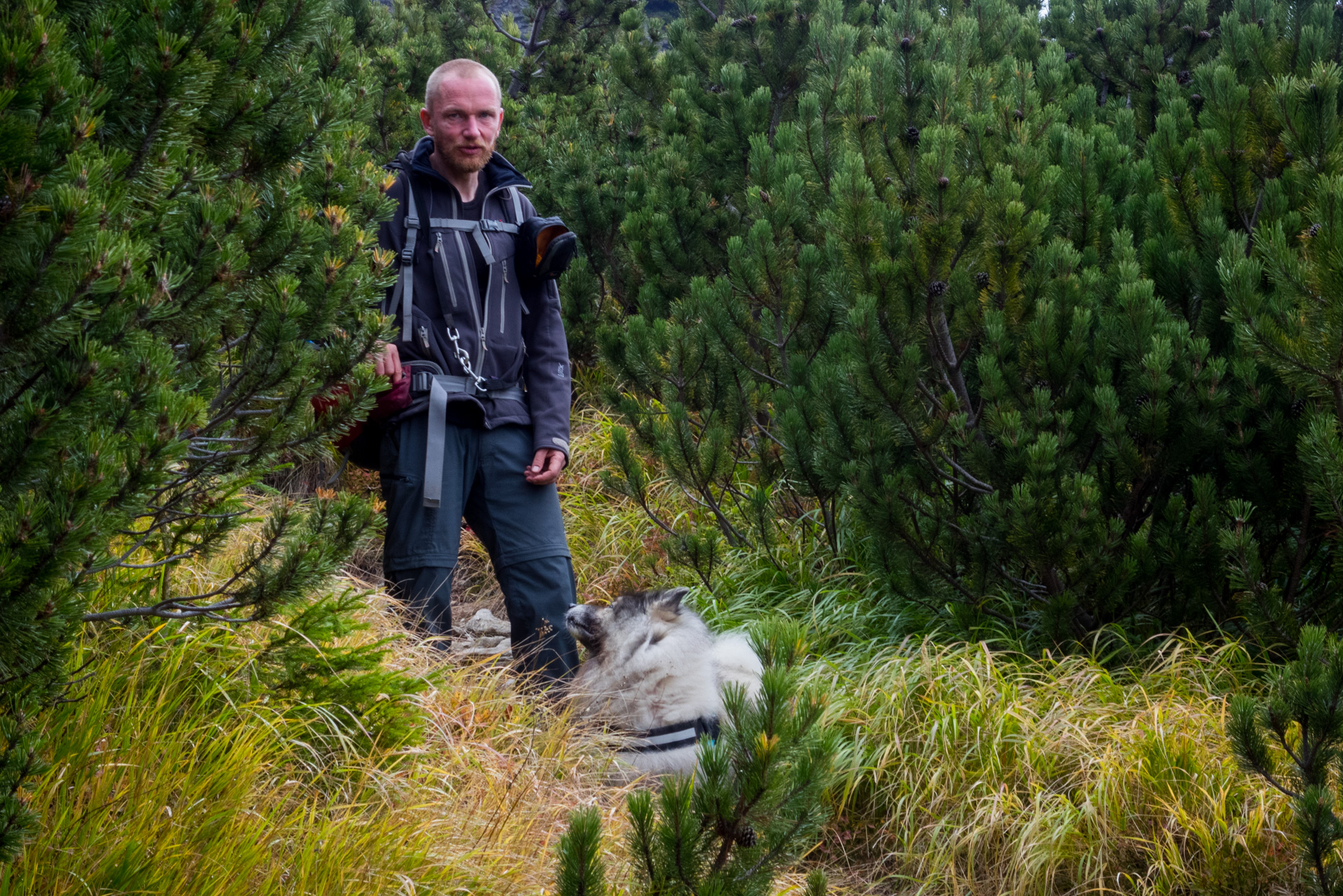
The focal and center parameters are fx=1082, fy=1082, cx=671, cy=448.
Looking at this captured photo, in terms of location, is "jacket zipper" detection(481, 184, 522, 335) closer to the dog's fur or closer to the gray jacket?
the gray jacket

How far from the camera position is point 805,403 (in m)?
4.91

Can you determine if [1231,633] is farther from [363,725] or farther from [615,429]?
[363,725]

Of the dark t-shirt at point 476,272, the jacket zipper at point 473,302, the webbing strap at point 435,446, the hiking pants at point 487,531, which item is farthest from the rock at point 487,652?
the jacket zipper at point 473,302

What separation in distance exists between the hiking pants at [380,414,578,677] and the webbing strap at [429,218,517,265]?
28.6 inches

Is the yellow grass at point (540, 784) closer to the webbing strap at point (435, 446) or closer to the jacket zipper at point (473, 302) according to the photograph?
the webbing strap at point (435, 446)

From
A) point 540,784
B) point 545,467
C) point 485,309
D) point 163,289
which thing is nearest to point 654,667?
point 540,784

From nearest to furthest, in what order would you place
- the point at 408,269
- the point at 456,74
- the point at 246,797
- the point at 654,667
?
the point at 246,797 < the point at 654,667 < the point at 408,269 < the point at 456,74

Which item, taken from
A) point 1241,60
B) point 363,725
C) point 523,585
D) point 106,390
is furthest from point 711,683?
point 1241,60

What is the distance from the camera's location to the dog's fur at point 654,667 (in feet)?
12.9

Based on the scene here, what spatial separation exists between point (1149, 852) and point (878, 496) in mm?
1639

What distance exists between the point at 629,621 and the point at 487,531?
30.5 inches

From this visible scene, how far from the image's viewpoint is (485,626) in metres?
6.10

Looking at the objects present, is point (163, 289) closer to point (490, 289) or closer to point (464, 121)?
point (490, 289)

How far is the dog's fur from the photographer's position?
393 centimetres
